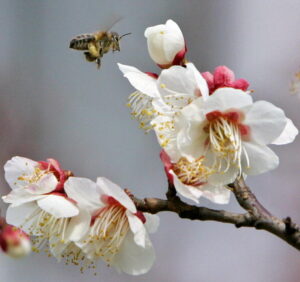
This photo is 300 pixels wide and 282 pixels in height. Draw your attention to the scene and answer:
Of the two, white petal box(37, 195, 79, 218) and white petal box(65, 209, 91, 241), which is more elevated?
white petal box(37, 195, 79, 218)

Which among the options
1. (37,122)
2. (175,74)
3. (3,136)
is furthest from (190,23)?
(175,74)

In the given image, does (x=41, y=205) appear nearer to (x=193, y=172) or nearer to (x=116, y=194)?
(x=116, y=194)

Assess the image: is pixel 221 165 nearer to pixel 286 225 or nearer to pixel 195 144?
pixel 195 144

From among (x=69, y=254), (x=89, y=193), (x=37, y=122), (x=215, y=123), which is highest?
(x=215, y=123)

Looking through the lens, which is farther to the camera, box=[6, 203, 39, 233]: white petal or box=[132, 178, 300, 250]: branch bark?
box=[6, 203, 39, 233]: white petal

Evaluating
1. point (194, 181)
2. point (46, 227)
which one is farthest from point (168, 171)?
point (46, 227)

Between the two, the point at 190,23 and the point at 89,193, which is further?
the point at 190,23

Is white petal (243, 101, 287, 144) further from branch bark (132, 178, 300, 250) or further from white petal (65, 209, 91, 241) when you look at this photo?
white petal (65, 209, 91, 241)

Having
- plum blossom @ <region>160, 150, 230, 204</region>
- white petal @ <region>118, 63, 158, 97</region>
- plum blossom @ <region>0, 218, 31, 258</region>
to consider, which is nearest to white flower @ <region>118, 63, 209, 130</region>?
white petal @ <region>118, 63, 158, 97</region>
